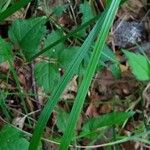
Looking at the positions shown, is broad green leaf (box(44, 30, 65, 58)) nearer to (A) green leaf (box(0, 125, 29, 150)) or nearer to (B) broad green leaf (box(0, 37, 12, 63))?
(B) broad green leaf (box(0, 37, 12, 63))

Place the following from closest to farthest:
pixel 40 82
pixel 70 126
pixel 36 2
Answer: pixel 70 126, pixel 40 82, pixel 36 2

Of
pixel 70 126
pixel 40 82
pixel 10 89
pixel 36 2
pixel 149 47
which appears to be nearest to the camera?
pixel 70 126

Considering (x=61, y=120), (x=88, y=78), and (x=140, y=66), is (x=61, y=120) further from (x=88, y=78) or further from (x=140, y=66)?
(x=88, y=78)

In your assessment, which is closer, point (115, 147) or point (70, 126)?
Answer: point (70, 126)

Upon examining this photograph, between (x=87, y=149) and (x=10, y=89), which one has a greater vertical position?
(x=10, y=89)

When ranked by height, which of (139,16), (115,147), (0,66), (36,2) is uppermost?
(36,2)

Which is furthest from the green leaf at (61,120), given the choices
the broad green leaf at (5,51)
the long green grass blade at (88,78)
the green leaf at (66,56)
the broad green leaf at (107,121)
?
the long green grass blade at (88,78)

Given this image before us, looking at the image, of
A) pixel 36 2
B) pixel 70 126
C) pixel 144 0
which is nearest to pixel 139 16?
pixel 144 0

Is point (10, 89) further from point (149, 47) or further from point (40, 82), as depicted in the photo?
point (149, 47)

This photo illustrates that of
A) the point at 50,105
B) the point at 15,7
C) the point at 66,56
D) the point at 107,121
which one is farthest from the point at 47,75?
the point at 50,105
